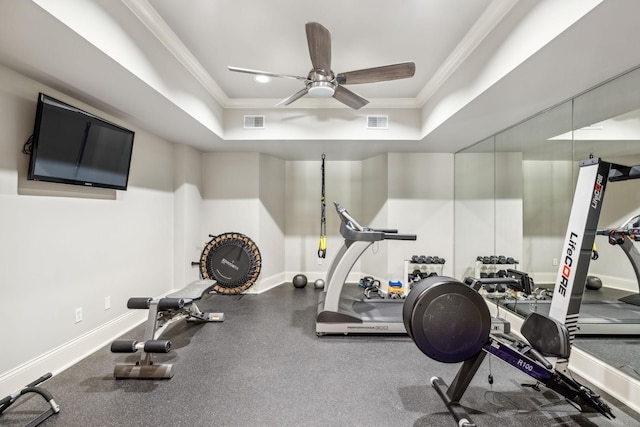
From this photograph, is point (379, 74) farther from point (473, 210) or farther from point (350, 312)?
point (473, 210)

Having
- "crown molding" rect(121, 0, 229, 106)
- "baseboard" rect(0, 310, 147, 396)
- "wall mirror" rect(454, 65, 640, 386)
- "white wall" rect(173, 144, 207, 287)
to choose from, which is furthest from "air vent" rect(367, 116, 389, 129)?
"baseboard" rect(0, 310, 147, 396)

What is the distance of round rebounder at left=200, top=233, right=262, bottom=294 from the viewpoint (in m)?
4.37

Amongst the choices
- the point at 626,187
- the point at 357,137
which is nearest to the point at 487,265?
the point at 626,187

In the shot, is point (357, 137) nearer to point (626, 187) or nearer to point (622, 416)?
point (626, 187)

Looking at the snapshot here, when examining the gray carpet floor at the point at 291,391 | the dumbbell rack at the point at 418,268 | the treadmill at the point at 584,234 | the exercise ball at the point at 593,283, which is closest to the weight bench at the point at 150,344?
the gray carpet floor at the point at 291,391

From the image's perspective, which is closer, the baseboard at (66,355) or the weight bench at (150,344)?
the baseboard at (66,355)

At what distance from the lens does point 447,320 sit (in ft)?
5.57

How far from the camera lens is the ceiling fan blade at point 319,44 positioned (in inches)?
71.2

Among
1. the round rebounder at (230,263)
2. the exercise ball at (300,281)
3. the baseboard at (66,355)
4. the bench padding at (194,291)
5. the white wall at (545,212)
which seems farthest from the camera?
the exercise ball at (300,281)

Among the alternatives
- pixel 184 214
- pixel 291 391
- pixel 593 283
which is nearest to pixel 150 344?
pixel 291 391

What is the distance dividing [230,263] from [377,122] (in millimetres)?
3318

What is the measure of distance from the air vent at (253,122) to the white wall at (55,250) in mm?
1386

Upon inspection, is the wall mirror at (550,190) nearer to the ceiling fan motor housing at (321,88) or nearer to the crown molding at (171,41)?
the ceiling fan motor housing at (321,88)

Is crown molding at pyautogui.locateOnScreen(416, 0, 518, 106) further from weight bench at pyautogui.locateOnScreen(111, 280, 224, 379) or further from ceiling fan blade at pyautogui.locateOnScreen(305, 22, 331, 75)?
weight bench at pyautogui.locateOnScreen(111, 280, 224, 379)
